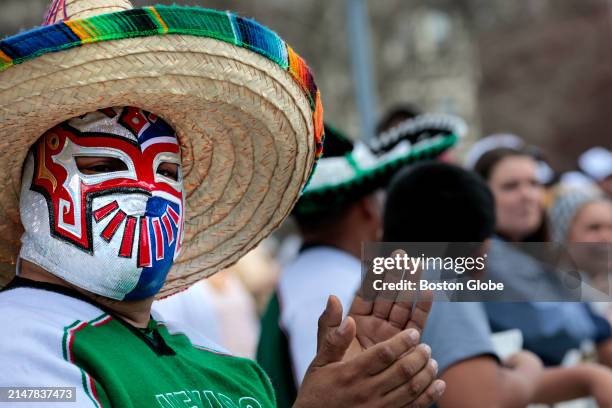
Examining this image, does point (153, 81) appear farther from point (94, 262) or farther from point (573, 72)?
point (573, 72)

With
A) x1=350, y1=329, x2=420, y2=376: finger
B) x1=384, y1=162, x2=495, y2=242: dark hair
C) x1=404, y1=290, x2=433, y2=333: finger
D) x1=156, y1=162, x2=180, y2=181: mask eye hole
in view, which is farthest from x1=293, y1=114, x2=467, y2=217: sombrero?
x1=350, y1=329, x2=420, y2=376: finger

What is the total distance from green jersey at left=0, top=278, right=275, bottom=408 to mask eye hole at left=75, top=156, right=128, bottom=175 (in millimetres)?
308

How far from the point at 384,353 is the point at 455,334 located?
3.60ft

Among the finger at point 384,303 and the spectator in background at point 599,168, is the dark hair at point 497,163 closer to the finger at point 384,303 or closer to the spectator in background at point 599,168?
the spectator in background at point 599,168

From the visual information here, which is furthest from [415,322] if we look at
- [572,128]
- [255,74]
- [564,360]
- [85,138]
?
[572,128]

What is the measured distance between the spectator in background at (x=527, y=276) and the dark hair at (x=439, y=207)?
0.11 metres

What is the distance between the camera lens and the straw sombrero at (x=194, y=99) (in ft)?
8.34

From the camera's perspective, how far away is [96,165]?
274 cm

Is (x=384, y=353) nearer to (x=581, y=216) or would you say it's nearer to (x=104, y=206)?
(x=104, y=206)

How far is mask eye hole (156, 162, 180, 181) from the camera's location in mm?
2847

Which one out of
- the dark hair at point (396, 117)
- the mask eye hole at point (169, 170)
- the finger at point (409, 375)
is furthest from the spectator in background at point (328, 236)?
the dark hair at point (396, 117)

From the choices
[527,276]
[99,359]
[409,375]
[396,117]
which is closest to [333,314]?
[409,375]

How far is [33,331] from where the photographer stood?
2512 mm

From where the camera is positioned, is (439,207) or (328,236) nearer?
(439,207)
